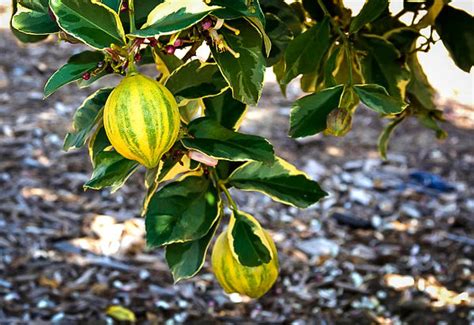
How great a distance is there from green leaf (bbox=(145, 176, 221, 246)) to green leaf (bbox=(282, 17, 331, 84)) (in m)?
0.18

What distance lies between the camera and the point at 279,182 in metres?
0.97

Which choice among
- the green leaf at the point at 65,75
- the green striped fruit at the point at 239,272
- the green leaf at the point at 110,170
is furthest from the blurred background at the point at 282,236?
the green leaf at the point at 65,75

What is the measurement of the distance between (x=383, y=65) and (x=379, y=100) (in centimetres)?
21

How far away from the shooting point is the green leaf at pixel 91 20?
677 mm

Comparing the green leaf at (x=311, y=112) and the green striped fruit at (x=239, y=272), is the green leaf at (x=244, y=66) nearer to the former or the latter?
the green leaf at (x=311, y=112)

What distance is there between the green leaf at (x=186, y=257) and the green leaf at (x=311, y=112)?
18 centimetres

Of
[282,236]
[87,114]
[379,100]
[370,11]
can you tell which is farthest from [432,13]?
[282,236]

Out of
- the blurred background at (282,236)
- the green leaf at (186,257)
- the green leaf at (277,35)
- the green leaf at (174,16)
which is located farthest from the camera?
the blurred background at (282,236)

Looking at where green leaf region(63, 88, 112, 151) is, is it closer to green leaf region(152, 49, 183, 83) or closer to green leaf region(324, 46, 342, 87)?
green leaf region(152, 49, 183, 83)

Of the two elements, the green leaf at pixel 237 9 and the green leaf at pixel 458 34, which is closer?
the green leaf at pixel 237 9

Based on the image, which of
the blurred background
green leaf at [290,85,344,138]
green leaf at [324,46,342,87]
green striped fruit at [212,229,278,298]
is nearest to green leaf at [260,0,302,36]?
green leaf at [324,46,342,87]

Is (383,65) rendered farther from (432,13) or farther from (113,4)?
(113,4)

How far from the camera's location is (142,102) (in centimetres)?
69

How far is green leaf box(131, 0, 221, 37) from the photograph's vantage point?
65 cm
